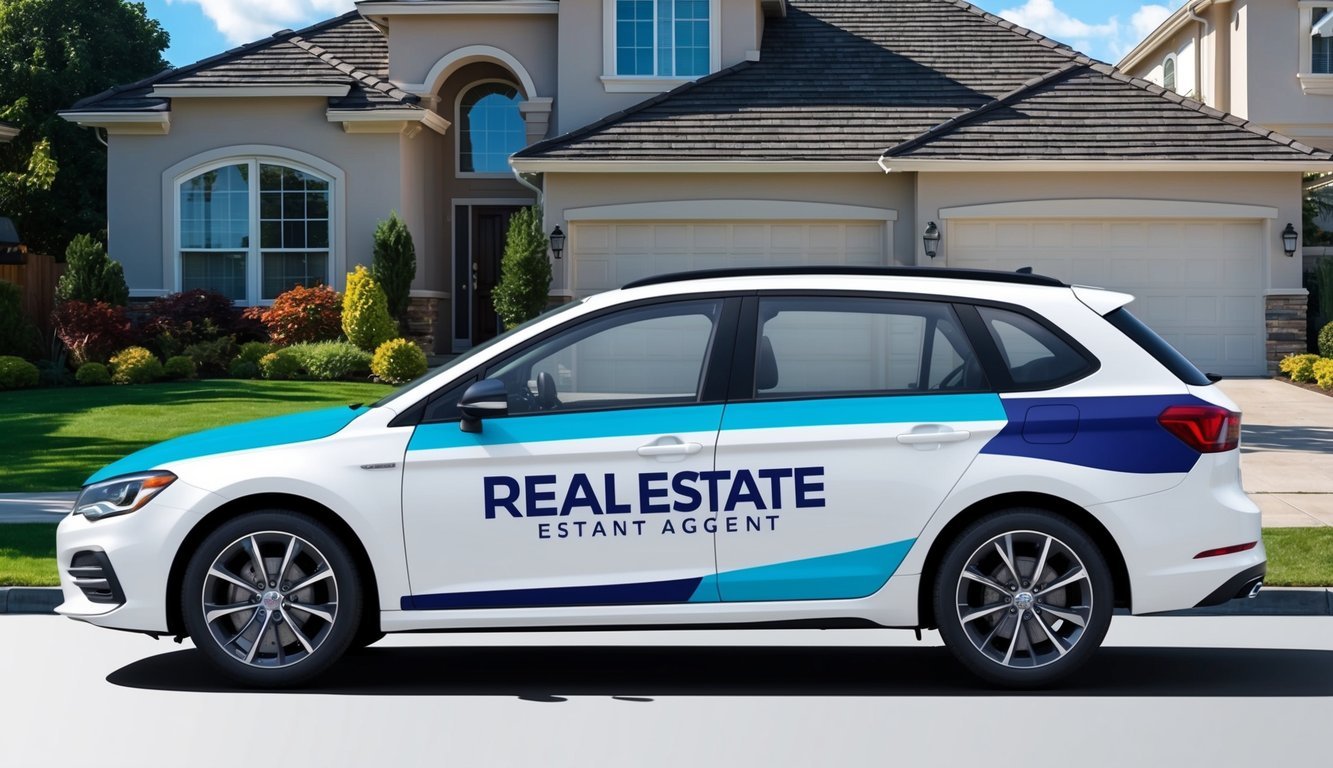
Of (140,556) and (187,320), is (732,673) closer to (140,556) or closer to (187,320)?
(140,556)

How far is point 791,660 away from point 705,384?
162 cm

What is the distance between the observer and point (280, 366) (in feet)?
74.1

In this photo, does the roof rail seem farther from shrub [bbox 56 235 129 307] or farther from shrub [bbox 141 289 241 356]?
shrub [bbox 56 235 129 307]

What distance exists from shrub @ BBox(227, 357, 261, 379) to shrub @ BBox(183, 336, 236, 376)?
451mm

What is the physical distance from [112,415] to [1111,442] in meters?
14.5

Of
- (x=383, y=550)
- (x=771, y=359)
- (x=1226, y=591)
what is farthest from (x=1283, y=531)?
(x=383, y=550)

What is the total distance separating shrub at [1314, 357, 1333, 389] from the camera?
21531 millimetres

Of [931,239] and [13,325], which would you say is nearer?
[931,239]

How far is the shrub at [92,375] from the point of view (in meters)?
22.6

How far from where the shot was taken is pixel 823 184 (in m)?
23.4

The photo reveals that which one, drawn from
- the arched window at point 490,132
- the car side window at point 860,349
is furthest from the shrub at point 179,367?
the car side window at point 860,349

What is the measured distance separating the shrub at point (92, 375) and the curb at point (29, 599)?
14128 mm

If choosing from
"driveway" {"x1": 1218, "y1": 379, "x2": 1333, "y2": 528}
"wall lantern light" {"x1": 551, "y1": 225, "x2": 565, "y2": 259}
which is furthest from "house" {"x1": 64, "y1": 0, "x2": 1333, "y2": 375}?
"driveway" {"x1": 1218, "y1": 379, "x2": 1333, "y2": 528}

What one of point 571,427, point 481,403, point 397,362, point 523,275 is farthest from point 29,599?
point 523,275
